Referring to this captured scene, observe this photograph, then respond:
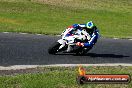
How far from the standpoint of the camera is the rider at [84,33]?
1927 cm

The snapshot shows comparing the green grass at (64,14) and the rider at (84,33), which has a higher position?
the rider at (84,33)

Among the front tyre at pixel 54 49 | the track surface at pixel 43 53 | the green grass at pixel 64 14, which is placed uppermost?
the front tyre at pixel 54 49

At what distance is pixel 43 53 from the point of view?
1944 cm

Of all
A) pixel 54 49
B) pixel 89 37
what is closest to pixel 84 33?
pixel 89 37

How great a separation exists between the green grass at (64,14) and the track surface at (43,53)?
11.3 metres

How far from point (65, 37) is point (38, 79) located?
6.28 metres

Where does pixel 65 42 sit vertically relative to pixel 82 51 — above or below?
above

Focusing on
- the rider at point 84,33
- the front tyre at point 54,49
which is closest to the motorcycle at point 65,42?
the front tyre at point 54,49

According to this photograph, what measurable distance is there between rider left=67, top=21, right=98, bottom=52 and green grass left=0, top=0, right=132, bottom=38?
16116mm

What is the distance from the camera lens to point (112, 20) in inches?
1823

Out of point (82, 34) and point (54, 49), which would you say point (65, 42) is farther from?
point (82, 34)

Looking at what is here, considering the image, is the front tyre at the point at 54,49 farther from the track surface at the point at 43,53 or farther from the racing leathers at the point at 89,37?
the racing leathers at the point at 89,37

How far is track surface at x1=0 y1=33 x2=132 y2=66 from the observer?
1759cm

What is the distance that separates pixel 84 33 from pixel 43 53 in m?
2.26
